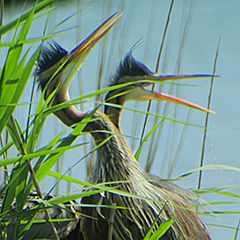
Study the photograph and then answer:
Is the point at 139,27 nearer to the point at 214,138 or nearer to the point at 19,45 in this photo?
the point at 214,138

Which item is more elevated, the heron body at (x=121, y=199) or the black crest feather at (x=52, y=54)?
the black crest feather at (x=52, y=54)

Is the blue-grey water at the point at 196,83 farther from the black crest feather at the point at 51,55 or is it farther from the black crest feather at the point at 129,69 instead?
the black crest feather at the point at 51,55

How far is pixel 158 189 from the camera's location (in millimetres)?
1035

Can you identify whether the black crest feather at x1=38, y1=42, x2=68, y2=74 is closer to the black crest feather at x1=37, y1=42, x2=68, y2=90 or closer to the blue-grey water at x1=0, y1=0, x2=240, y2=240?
the black crest feather at x1=37, y1=42, x2=68, y2=90

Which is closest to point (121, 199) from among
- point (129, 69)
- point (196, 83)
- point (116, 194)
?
point (116, 194)

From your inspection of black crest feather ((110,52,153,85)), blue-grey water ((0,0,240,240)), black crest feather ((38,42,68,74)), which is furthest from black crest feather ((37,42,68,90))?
blue-grey water ((0,0,240,240))

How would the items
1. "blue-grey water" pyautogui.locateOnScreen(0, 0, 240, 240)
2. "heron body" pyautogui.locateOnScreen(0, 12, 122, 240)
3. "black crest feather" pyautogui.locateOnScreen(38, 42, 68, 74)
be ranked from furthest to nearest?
"blue-grey water" pyautogui.locateOnScreen(0, 0, 240, 240), "black crest feather" pyautogui.locateOnScreen(38, 42, 68, 74), "heron body" pyautogui.locateOnScreen(0, 12, 122, 240)

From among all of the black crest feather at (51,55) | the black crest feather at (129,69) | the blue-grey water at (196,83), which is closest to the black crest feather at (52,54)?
the black crest feather at (51,55)

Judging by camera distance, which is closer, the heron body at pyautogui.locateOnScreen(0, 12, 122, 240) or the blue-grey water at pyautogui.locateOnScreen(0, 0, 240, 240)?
the heron body at pyautogui.locateOnScreen(0, 12, 122, 240)

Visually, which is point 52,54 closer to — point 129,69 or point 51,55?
point 51,55

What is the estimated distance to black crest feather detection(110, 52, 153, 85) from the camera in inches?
43.9

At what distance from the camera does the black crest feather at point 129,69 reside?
3.66 ft

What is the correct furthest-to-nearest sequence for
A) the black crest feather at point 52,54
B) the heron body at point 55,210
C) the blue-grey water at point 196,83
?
the blue-grey water at point 196,83, the black crest feather at point 52,54, the heron body at point 55,210

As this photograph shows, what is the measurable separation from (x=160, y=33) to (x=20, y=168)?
2306mm
